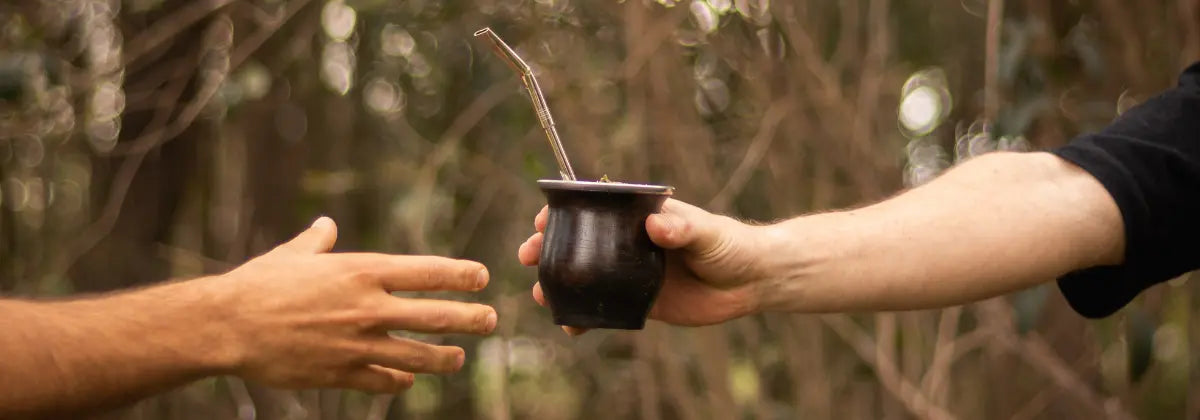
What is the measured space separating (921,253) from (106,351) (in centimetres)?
103

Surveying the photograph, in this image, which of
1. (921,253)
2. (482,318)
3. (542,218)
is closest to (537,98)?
(542,218)

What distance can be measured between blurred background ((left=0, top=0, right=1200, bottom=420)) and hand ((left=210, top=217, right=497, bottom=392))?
154cm

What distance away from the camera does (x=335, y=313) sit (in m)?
1.41

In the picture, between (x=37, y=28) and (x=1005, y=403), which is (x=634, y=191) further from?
(x=37, y=28)

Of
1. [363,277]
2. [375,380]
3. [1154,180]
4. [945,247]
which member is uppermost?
[1154,180]

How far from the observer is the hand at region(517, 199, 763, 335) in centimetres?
138

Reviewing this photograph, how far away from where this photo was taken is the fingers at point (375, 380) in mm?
1471

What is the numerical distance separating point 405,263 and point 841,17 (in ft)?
5.77

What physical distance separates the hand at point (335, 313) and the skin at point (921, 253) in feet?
1.01

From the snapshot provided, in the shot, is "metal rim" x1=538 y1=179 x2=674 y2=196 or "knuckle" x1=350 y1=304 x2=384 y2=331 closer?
"metal rim" x1=538 y1=179 x2=674 y2=196

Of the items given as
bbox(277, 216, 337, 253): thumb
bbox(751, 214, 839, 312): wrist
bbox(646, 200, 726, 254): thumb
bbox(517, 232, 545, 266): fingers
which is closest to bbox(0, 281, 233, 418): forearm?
bbox(277, 216, 337, 253): thumb

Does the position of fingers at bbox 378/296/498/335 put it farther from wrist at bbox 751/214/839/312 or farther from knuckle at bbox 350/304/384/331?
wrist at bbox 751/214/839/312

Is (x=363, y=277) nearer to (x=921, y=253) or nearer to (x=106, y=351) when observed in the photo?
(x=106, y=351)

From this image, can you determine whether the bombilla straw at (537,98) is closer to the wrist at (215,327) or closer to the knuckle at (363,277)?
the knuckle at (363,277)
